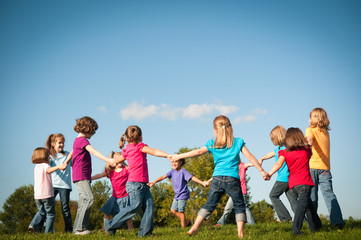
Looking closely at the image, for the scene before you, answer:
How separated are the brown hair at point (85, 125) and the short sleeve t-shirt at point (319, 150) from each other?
539cm

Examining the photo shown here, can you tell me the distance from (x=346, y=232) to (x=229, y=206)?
4.70 meters

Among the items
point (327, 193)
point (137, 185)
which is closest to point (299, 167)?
point (327, 193)

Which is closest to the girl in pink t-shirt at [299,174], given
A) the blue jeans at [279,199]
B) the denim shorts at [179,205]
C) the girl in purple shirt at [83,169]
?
the blue jeans at [279,199]

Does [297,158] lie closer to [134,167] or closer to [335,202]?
[335,202]

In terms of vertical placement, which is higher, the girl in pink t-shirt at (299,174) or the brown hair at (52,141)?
the brown hair at (52,141)

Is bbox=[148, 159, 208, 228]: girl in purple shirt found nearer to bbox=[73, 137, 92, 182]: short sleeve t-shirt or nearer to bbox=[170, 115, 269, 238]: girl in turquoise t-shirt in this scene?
bbox=[73, 137, 92, 182]: short sleeve t-shirt

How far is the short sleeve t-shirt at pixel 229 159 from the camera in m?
7.07

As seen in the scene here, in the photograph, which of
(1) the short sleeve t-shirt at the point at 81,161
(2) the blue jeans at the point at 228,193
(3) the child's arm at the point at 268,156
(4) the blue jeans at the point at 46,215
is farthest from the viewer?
(3) the child's arm at the point at 268,156

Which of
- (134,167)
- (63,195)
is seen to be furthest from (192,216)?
(134,167)

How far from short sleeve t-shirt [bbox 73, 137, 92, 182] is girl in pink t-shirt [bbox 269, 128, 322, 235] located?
14.8 feet

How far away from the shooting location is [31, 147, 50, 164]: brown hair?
33.1 ft

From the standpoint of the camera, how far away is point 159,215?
135 ft

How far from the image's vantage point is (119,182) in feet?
34.2

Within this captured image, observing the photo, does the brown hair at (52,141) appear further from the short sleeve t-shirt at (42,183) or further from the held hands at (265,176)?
the held hands at (265,176)
